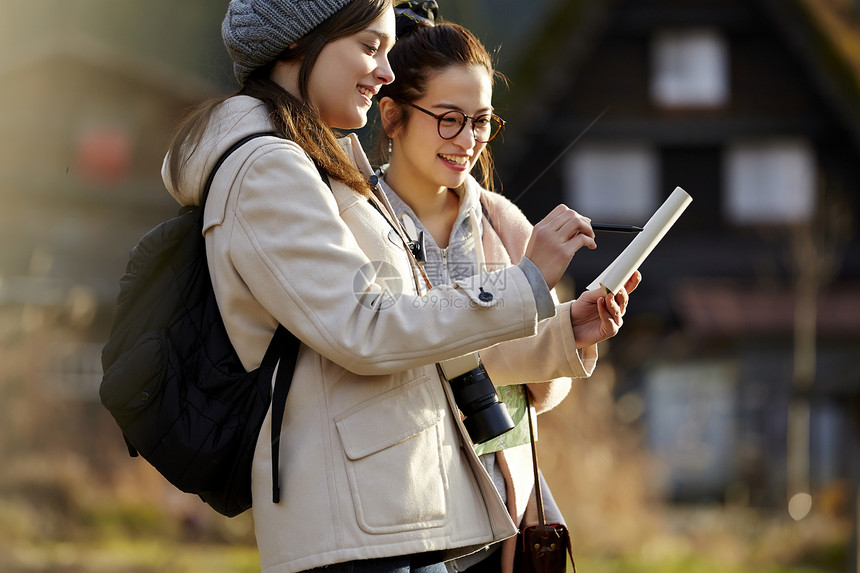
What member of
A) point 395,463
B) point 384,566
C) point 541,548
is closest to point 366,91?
point 395,463

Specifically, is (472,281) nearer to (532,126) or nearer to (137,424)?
(137,424)

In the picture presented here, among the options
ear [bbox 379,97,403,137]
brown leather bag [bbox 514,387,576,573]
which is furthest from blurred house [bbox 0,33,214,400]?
brown leather bag [bbox 514,387,576,573]

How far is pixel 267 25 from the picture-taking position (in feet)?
5.87

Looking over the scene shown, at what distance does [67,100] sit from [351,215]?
14806mm

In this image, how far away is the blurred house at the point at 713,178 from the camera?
42.6ft

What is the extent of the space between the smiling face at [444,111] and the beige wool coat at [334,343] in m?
0.47

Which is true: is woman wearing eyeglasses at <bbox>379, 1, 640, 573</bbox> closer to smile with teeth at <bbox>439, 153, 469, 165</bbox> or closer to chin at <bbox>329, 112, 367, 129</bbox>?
smile with teeth at <bbox>439, 153, 469, 165</bbox>

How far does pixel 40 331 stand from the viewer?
6.14 m

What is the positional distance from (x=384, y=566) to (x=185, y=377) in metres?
0.43

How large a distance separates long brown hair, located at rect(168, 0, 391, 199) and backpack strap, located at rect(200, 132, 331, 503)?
0.10ft

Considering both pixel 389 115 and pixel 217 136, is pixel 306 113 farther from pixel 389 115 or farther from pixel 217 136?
pixel 389 115

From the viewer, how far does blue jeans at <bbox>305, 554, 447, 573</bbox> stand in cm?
161

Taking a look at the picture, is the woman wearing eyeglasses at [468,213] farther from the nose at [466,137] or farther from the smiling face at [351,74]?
the smiling face at [351,74]

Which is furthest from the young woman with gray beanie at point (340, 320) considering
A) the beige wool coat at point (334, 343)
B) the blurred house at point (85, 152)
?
the blurred house at point (85, 152)
